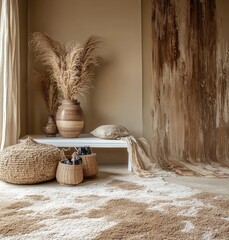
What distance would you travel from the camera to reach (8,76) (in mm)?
2729

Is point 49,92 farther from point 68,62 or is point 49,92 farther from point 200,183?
point 200,183

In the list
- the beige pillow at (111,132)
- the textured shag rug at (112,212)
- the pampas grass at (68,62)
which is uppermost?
the pampas grass at (68,62)

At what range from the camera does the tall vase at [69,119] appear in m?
2.96

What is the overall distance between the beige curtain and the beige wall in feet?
1.70

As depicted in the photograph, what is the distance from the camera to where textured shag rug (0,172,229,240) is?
4.92ft

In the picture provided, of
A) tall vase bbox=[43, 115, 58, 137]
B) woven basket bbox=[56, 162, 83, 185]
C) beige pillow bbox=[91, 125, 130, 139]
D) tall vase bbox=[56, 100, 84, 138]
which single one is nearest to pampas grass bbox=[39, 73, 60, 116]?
tall vase bbox=[43, 115, 58, 137]

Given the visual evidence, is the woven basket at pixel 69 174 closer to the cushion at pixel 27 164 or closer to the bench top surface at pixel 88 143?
the cushion at pixel 27 164

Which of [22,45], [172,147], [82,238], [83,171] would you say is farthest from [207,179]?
[22,45]

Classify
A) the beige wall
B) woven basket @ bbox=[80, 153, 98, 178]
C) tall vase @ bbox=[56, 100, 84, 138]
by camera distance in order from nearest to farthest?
woven basket @ bbox=[80, 153, 98, 178], tall vase @ bbox=[56, 100, 84, 138], the beige wall

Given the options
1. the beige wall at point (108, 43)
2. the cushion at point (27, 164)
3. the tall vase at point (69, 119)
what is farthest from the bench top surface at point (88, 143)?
the beige wall at point (108, 43)

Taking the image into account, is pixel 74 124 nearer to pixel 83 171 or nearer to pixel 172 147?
pixel 83 171

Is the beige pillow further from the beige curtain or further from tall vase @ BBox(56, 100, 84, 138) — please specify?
the beige curtain

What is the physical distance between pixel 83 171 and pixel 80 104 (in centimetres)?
97

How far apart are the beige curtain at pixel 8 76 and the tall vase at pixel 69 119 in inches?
16.7
